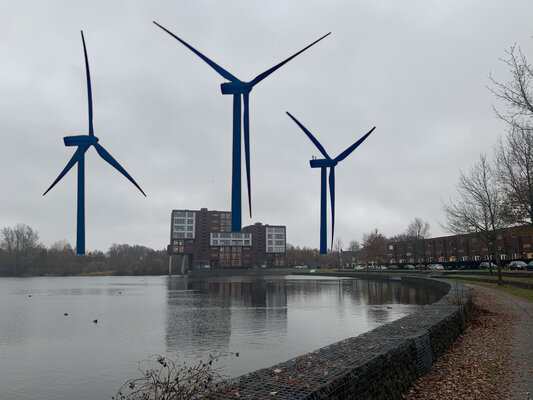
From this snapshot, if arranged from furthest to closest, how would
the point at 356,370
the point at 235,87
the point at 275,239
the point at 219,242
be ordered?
the point at 275,239 → the point at 219,242 → the point at 356,370 → the point at 235,87

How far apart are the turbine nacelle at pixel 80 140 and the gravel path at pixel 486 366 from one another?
8647 mm

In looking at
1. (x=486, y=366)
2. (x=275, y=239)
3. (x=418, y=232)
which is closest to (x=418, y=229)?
(x=418, y=232)

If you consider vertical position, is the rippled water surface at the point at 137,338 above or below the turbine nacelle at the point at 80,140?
below

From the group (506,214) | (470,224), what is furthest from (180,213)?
(506,214)

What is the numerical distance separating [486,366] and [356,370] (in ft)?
20.5

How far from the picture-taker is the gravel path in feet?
29.8

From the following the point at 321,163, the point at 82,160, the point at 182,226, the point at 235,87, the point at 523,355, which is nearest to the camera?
the point at 235,87

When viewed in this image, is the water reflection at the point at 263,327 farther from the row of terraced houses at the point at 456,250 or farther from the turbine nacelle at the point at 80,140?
the row of terraced houses at the point at 456,250

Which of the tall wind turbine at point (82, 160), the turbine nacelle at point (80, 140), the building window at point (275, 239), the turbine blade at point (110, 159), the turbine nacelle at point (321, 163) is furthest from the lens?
the building window at point (275, 239)

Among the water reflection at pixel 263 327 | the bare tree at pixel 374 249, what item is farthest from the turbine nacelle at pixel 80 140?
the bare tree at pixel 374 249

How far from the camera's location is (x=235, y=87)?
5629 mm

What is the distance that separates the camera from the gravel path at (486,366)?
29.8ft

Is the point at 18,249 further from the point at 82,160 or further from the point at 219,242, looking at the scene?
the point at 82,160

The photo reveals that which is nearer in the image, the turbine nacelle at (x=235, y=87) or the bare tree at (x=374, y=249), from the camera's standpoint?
the turbine nacelle at (x=235, y=87)
